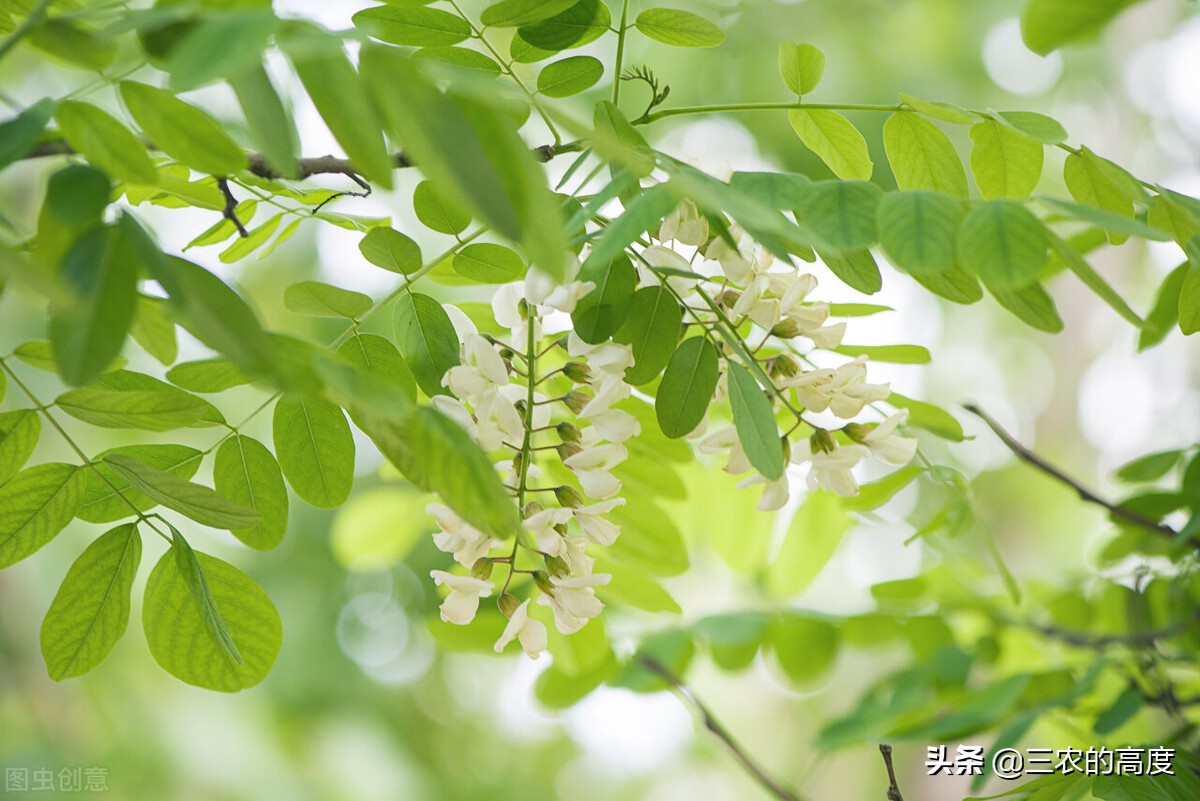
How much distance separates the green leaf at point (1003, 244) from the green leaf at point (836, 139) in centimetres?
15

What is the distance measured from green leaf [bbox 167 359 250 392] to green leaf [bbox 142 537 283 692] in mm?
87

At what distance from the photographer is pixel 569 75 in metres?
0.50

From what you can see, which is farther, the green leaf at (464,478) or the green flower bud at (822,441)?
the green flower bud at (822,441)

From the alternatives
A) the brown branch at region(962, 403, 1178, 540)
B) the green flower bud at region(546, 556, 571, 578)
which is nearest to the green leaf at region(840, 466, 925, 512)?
the brown branch at region(962, 403, 1178, 540)

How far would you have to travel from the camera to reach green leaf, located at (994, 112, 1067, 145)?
0.43m

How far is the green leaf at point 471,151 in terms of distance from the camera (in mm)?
261

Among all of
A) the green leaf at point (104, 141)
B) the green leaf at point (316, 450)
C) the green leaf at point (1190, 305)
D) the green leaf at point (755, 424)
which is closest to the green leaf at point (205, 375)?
the green leaf at point (316, 450)

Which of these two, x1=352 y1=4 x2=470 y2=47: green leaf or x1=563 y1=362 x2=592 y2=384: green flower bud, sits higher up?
x1=352 y1=4 x2=470 y2=47: green leaf

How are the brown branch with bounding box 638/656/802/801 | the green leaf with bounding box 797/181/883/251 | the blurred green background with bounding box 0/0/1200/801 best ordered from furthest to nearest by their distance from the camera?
1. the blurred green background with bounding box 0/0/1200/801
2. the brown branch with bounding box 638/656/802/801
3. the green leaf with bounding box 797/181/883/251

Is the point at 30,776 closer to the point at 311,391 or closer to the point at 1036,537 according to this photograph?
the point at 311,391

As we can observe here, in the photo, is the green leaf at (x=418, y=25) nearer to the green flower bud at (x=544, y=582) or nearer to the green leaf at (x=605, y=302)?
the green leaf at (x=605, y=302)

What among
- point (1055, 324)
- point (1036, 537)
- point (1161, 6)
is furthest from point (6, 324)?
point (1161, 6)

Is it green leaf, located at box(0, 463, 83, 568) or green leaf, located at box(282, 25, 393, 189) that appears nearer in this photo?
green leaf, located at box(282, 25, 393, 189)

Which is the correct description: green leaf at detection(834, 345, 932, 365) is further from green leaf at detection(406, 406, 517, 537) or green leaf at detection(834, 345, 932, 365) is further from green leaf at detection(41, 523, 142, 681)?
green leaf at detection(41, 523, 142, 681)
